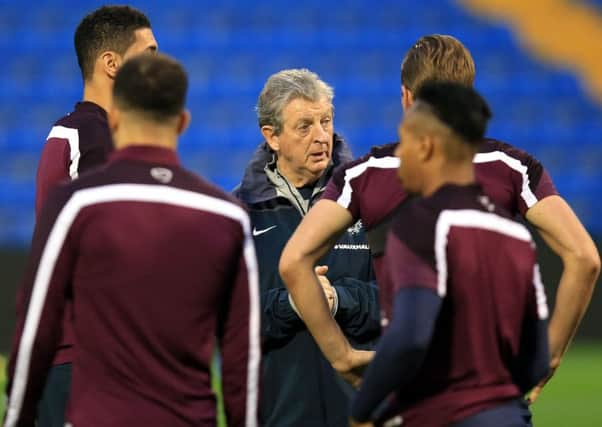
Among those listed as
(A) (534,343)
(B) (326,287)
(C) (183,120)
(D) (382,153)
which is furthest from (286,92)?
(A) (534,343)

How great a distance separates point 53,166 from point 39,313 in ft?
3.67

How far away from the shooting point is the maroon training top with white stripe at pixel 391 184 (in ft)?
12.8

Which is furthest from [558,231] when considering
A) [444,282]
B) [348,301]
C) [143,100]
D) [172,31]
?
[172,31]

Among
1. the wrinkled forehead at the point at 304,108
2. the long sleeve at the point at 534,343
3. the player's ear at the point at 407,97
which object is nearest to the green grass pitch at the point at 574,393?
the wrinkled forehead at the point at 304,108

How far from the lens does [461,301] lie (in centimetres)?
310

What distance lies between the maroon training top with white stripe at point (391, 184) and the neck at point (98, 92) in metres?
0.88

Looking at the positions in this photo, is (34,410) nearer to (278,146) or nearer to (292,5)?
(278,146)

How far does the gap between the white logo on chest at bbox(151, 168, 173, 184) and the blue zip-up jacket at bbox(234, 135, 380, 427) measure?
1.27 m

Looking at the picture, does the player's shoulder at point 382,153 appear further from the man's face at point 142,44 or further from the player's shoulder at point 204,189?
the man's face at point 142,44

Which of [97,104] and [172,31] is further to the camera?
[172,31]

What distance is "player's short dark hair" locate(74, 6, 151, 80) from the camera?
14.7 feet

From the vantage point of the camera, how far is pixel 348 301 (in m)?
4.39

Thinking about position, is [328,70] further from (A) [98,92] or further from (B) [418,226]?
(B) [418,226]

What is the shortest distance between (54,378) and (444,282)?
1570 millimetres
